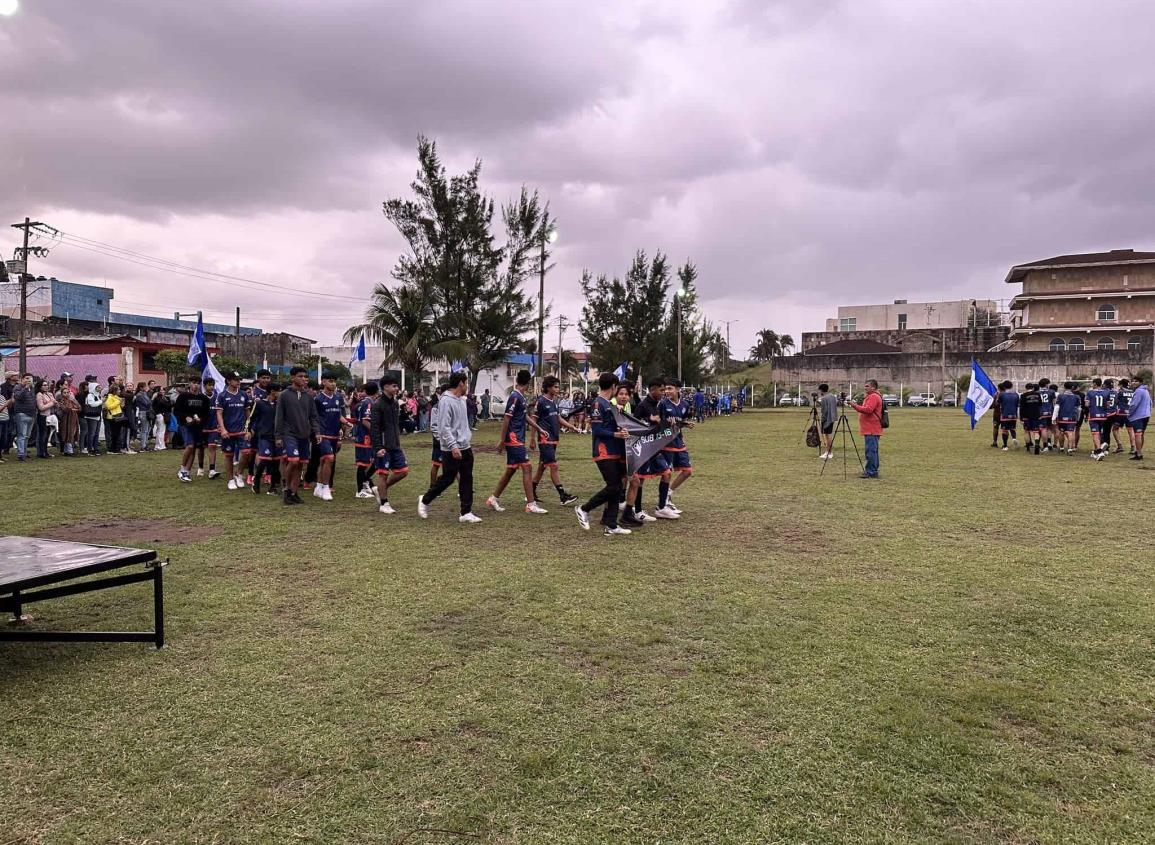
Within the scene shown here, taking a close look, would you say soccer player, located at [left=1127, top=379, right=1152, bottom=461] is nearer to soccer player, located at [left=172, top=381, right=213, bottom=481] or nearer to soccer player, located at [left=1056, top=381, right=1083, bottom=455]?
soccer player, located at [left=1056, top=381, right=1083, bottom=455]

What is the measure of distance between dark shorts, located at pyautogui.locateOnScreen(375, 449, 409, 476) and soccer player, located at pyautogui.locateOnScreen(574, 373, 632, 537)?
9.46 ft

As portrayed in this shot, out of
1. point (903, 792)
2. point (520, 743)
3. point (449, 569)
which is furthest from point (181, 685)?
point (903, 792)

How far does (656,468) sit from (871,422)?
19.4 ft

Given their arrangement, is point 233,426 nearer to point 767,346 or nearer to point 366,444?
point 366,444

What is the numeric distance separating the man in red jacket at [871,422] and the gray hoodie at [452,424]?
7343 millimetres

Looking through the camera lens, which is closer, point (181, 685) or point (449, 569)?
point (181, 685)

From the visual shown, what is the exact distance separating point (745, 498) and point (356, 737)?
853 centimetres

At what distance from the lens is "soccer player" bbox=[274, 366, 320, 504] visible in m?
10.5

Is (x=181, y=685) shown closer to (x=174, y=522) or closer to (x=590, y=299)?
(x=174, y=522)

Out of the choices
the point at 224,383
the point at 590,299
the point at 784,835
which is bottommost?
the point at 784,835

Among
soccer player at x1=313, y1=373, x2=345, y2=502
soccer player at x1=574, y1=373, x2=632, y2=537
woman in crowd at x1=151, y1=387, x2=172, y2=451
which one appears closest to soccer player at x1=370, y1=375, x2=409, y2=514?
soccer player at x1=313, y1=373, x2=345, y2=502

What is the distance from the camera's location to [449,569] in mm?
6914

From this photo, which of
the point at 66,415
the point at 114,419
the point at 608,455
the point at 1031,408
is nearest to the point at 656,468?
the point at 608,455

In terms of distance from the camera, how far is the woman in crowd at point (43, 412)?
54.5 feet
